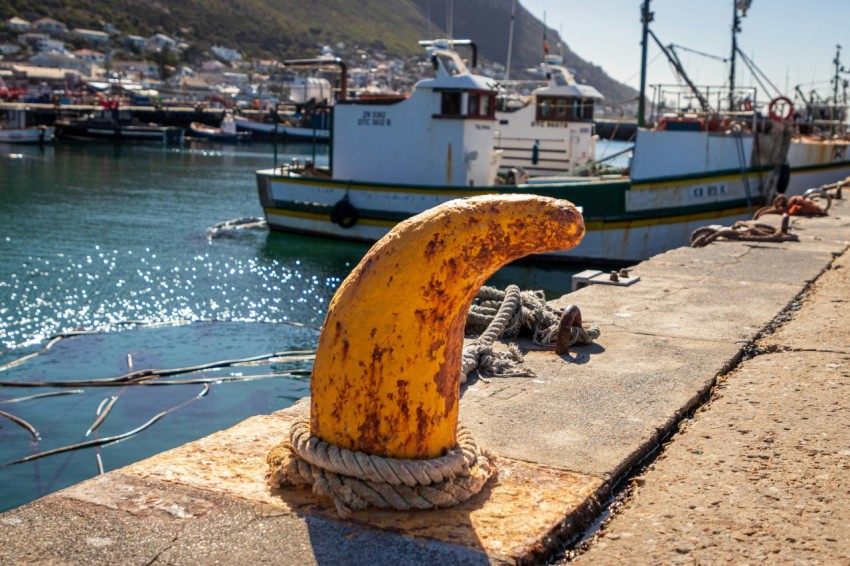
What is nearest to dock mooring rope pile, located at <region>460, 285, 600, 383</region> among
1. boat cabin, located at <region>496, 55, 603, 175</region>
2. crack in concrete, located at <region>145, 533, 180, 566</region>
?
crack in concrete, located at <region>145, 533, 180, 566</region>

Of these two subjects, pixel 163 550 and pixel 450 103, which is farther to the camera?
pixel 450 103

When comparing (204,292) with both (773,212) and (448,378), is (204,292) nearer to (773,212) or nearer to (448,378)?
(773,212)

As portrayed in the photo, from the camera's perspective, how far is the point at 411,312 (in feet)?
8.77

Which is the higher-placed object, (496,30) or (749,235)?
(496,30)

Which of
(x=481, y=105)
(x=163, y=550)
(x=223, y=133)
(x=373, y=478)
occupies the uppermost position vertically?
(x=223, y=133)

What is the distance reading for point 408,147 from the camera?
55.8 feet

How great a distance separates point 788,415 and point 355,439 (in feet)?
5.77

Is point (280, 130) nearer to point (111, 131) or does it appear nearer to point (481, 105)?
point (111, 131)

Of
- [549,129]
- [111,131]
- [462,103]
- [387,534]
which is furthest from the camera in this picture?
[111,131]

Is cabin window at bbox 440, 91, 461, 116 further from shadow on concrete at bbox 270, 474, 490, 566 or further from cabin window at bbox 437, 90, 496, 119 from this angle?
shadow on concrete at bbox 270, 474, 490, 566

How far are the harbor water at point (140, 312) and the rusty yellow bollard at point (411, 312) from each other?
3919 mm

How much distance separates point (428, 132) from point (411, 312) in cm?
1441

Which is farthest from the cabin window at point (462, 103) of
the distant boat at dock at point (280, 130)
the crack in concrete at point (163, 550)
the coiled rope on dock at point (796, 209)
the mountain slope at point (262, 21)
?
the mountain slope at point (262, 21)

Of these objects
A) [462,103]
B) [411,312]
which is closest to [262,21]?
[462,103]
